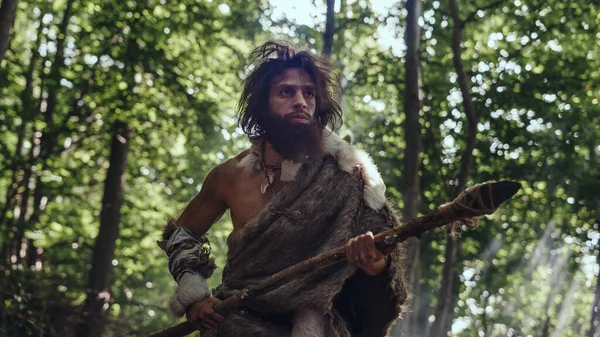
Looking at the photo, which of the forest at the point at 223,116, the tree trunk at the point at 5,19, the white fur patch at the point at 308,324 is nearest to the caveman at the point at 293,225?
the white fur patch at the point at 308,324

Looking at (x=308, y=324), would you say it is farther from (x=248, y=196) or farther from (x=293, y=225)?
(x=248, y=196)

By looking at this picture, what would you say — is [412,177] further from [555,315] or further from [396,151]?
[555,315]

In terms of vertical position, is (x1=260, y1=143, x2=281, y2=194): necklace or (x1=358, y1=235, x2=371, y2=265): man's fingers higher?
(x1=260, y1=143, x2=281, y2=194): necklace

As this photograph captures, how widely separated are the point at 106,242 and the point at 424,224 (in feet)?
33.6

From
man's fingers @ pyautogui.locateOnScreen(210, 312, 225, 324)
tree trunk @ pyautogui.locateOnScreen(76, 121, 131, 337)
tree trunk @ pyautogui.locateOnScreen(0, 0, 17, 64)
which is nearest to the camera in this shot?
man's fingers @ pyautogui.locateOnScreen(210, 312, 225, 324)

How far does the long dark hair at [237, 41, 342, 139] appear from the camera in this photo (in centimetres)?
435

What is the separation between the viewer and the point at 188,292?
3910 millimetres

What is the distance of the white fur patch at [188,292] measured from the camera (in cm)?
390

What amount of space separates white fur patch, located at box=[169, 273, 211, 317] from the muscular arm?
16.7 inches

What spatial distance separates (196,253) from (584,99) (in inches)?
416

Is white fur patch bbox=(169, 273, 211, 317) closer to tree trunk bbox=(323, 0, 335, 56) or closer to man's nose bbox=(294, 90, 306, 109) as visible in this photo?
man's nose bbox=(294, 90, 306, 109)

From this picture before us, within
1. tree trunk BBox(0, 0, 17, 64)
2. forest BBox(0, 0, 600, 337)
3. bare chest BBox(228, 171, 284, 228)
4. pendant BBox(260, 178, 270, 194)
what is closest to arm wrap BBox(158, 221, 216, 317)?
bare chest BBox(228, 171, 284, 228)

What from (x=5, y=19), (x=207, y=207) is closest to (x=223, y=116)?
(x=5, y=19)

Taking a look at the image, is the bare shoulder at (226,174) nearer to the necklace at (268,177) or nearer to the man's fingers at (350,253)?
the necklace at (268,177)
